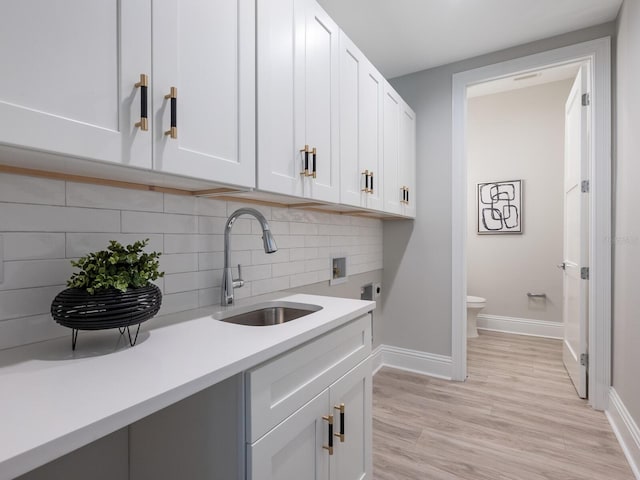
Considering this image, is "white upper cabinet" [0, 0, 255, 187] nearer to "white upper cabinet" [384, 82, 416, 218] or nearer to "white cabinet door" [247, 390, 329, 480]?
"white cabinet door" [247, 390, 329, 480]

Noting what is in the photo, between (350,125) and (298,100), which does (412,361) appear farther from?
(298,100)

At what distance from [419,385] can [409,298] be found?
27.9 inches

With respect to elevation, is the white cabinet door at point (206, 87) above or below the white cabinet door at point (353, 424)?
above

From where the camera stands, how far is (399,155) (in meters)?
2.59

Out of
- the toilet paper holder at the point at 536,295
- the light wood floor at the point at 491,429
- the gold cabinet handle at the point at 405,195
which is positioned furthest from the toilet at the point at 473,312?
the gold cabinet handle at the point at 405,195

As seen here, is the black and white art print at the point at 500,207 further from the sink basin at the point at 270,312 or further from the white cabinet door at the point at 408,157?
the sink basin at the point at 270,312

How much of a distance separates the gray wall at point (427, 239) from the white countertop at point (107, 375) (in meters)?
1.97

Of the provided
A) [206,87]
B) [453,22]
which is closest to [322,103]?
[206,87]

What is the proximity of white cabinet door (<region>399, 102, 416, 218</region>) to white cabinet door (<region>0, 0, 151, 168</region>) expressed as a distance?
208cm

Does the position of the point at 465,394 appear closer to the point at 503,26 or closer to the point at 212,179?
the point at 212,179

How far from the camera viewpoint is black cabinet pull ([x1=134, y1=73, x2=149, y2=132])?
0.84 metres

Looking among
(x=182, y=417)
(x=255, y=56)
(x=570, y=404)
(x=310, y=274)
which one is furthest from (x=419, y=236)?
A: (x=182, y=417)

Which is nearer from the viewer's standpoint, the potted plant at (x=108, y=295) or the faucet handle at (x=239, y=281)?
the potted plant at (x=108, y=295)

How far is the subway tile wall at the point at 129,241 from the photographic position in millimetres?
896
